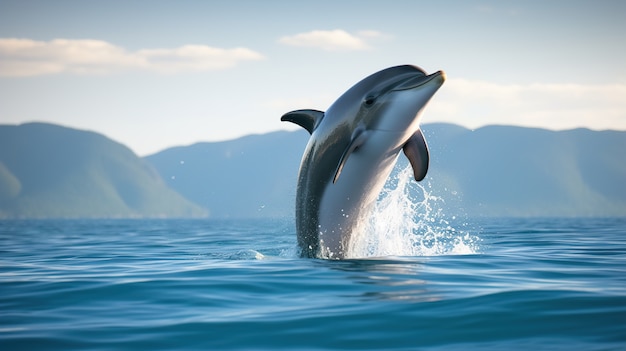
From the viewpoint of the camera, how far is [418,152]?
11906 mm

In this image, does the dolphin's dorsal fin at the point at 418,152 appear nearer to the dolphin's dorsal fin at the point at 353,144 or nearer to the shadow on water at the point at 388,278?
the dolphin's dorsal fin at the point at 353,144

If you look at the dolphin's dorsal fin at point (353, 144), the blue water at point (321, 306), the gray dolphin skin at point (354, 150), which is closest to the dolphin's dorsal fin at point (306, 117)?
the gray dolphin skin at point (354, 150)

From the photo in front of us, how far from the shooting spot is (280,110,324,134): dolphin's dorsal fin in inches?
484

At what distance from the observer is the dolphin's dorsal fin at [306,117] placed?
40.3ft

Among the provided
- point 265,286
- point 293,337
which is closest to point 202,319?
point 293,337

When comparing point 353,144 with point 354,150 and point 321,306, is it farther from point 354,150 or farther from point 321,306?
point 321,306

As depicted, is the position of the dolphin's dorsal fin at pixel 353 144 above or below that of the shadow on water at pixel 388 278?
above

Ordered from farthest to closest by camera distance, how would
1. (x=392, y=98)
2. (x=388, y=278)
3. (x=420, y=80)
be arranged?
(x=392, y=98) < (x=420, y=80) < (x=388, y=278)

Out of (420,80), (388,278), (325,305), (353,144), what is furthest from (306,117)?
(325,305)

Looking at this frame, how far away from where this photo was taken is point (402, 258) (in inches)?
504

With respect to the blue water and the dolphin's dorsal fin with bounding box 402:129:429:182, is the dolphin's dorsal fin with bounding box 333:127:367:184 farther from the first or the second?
the blue water

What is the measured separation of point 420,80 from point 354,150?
1.53m

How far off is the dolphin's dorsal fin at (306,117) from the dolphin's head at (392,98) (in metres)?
0.80

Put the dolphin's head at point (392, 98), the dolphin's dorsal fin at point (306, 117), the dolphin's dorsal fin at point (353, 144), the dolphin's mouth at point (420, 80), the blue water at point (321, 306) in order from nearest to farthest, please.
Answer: the blue water at point (321, 306) < the dolphin's mouth at point (420, 80) < the dolphin's head at point (392, 98) < the dolphin's dorsal fin at point (353, 144) < the dolphin's dorsal fin at point (306, 117)
